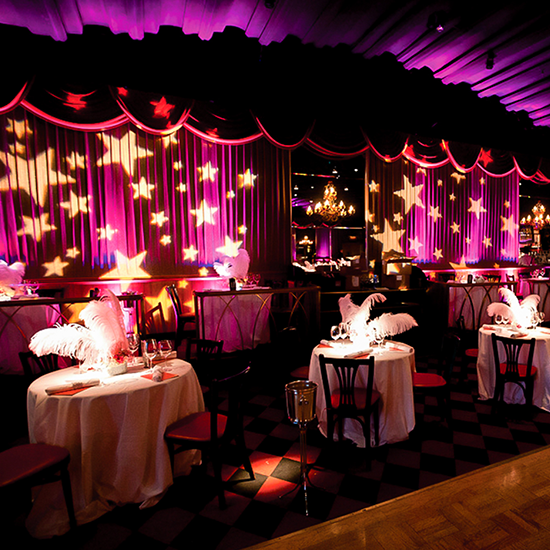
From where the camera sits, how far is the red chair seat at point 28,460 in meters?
1.88

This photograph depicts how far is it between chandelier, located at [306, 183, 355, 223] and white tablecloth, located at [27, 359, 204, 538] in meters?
6.58

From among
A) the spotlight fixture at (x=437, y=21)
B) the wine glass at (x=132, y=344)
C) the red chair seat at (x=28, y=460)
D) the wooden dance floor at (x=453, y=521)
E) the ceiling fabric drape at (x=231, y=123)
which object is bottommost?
the red chair seat at (x=28, y=460)

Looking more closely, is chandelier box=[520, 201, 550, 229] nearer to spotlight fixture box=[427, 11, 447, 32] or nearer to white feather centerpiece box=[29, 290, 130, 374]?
spotlight fixture box=[427, 11, 447, 32]

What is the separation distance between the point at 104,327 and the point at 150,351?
426 mm

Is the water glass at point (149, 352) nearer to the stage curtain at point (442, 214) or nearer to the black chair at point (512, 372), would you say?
the black chair at point (512, 372)

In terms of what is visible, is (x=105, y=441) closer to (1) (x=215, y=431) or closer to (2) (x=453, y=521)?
(1) (x=215, y=431)

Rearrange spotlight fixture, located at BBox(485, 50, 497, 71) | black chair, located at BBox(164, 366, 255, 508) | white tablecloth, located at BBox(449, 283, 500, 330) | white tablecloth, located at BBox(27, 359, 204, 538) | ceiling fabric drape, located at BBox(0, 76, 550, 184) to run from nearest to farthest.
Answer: white tablecloth, located at BBox(27, 359, 204, 538) < black chair, located at BBox(164, 366, 255, 508) < spotlight fixture, located at BBox(485, 50, 497, 71) < ceiling fabric drape, located at BBox(0, 76, 550, 184) < white tablecloth, located at BBox(449, 283, 500, 330)

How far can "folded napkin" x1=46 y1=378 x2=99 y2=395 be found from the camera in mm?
2260

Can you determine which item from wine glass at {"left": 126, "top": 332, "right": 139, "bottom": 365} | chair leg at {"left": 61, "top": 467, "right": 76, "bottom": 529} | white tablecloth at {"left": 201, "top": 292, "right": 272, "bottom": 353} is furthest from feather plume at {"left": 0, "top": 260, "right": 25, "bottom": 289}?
chair leg at {"left": 61, "top": 467, "right": 76, "bottom": 529}

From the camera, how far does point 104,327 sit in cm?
263

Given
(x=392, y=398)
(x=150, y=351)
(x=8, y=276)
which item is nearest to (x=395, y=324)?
(x=392, y=398)

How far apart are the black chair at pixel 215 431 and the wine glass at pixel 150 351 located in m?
0.51

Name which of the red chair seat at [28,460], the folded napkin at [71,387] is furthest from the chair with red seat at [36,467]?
the folded napkin at [71,387]

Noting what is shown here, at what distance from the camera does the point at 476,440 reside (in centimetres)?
310
